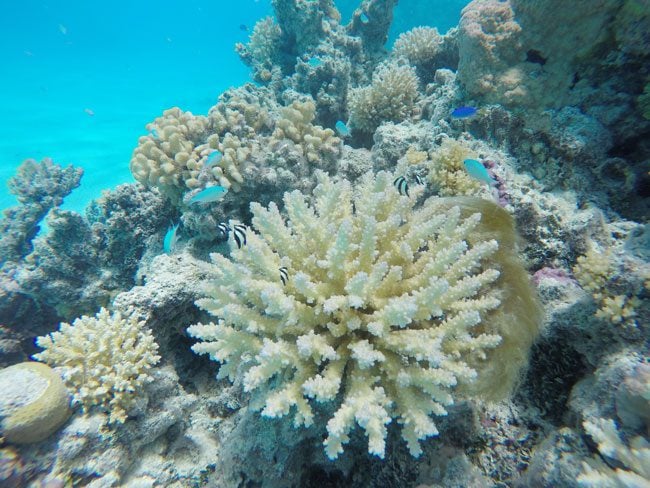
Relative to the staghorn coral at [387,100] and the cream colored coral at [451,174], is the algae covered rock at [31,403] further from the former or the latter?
the staghorn coral at [387,100]

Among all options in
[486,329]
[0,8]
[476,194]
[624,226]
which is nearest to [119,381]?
[486,329]

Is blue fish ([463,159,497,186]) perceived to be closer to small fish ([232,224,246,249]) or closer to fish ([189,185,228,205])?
small fish ([232,224,246,249])

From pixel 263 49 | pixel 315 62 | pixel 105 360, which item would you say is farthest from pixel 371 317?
pixel 263 49

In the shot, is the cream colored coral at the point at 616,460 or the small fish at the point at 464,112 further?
the small fish at the point at 464,112

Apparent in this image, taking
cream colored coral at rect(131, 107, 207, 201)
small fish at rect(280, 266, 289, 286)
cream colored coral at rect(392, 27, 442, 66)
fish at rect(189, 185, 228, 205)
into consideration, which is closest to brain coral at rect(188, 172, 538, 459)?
small fish at rect(280, 266, 289, 286)

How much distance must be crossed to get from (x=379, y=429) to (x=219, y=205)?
11.9ft

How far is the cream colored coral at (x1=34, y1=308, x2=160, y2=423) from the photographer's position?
2908 mm

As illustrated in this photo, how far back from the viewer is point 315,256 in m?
2.57

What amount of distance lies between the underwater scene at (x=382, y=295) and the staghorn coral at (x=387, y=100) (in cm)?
4

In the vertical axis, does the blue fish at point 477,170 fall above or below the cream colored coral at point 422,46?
below

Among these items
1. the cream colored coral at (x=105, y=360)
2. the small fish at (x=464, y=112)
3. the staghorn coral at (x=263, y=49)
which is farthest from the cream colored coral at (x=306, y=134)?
the staghorn coral at (x=263, y=49)

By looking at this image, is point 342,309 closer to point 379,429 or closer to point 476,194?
point 379,429

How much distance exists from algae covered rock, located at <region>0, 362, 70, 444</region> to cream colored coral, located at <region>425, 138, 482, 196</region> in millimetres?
4164

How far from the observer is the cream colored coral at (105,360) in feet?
9.54
